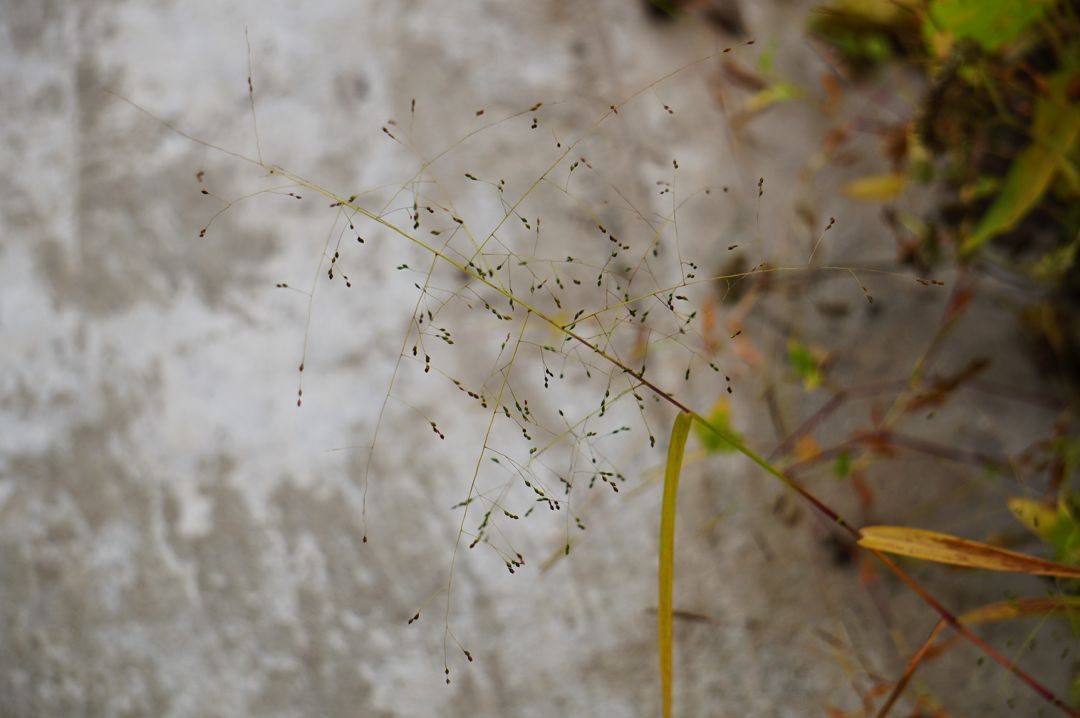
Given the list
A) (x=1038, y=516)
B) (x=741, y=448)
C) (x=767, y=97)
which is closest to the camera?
(x=741, y=448)

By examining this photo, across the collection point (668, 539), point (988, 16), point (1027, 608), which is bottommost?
→ point (1027, 608)

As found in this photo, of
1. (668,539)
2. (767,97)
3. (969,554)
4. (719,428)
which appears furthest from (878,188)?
(668,539)

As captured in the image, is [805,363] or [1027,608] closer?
[1027,608]

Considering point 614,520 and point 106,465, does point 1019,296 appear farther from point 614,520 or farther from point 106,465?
point 106,465

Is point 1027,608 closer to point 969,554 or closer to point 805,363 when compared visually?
point 969,554

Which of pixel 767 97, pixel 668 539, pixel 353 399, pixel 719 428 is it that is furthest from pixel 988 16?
pixel 353 399

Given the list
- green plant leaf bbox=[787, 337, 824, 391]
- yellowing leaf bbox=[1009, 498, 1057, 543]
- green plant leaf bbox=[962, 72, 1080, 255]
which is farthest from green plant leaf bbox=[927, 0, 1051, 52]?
yellowing leaf bbox=[1009, 498, 1057, 543]

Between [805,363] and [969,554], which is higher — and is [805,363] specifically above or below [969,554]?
above

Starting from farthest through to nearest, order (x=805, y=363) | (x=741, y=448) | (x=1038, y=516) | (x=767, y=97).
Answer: (x=767, y=97) → (x=805, y=363) → (x=1038, y=516) → (x=741, y=448)
